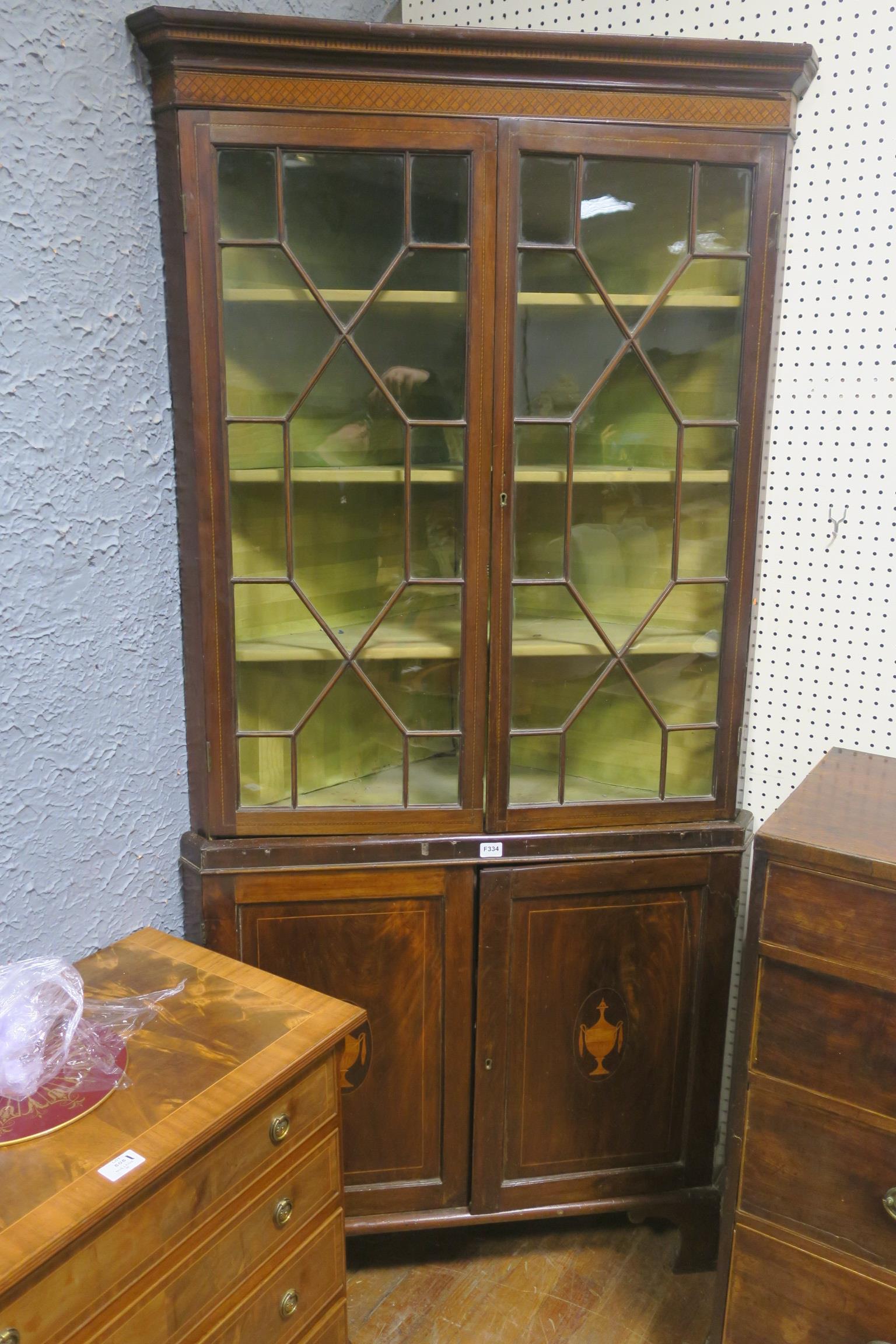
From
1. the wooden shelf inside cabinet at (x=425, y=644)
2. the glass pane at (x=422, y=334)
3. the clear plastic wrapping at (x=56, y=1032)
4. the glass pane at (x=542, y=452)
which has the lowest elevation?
the clear plastic wrapping at (x=56, y=1032)

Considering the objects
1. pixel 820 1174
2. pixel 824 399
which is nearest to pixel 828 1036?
pixel 820 1174

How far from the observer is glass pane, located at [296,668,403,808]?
1637 millimetres

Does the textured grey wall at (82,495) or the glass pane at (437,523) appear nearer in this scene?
the textured grey wall at (82,495)

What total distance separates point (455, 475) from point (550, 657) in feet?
1.12

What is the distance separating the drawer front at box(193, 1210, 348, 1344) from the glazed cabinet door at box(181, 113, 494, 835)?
61 cm

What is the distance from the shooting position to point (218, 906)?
164 centimetres

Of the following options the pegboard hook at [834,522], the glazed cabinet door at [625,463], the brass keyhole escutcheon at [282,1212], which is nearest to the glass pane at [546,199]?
the glazed cabinet door at [625,463]

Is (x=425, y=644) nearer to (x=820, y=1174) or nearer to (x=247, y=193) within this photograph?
(x=247, y=193)

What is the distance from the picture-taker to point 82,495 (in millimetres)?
1463

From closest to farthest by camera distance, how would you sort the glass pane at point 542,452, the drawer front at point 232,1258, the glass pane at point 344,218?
1. the drawer front at point 232,1258
2. the glass pane at point 344,218
3. the glass pane at point 542,452

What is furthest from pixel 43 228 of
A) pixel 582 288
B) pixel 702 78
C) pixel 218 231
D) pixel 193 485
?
pixel 702 78

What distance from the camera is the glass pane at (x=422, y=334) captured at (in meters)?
1.50

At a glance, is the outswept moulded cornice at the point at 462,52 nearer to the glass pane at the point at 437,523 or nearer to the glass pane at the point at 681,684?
the glass pane at the point at 437,523

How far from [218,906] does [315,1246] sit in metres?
0.53
